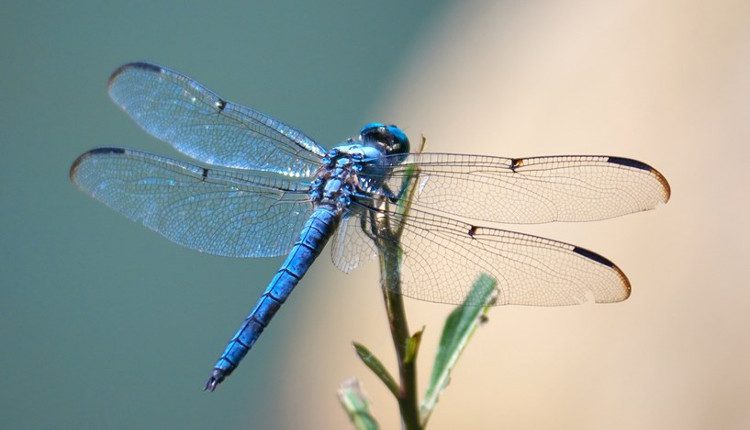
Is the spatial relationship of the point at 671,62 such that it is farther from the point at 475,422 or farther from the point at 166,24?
the point at 166,24

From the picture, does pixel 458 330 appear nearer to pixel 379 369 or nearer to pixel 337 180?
pixel 379 369

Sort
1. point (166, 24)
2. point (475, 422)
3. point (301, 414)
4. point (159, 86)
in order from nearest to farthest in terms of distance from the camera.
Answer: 1. point (159, 86)
2. point (475, 422)
3. point (301, 414)
4. point (166, 24)

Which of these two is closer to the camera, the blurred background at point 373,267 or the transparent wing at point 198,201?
the transparent wing at point 198,201

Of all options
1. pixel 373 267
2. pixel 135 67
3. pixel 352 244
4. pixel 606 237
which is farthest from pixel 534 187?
pixel 373 267

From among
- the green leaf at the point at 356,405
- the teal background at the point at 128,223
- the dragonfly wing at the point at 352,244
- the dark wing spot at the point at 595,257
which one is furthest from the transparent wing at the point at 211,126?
the teal background at the point at 128,223

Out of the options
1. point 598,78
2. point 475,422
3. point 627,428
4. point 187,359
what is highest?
point 598,78

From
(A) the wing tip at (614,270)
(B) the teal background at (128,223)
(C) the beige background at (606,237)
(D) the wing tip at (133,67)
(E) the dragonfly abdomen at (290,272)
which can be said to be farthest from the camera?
(B) the teal background at (128,223)

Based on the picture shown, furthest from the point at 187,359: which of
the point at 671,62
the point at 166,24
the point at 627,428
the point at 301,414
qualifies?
the point at 671,62

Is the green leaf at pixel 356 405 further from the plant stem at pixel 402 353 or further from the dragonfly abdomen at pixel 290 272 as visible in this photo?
the dragonfly abdomen at pixel 290 272
